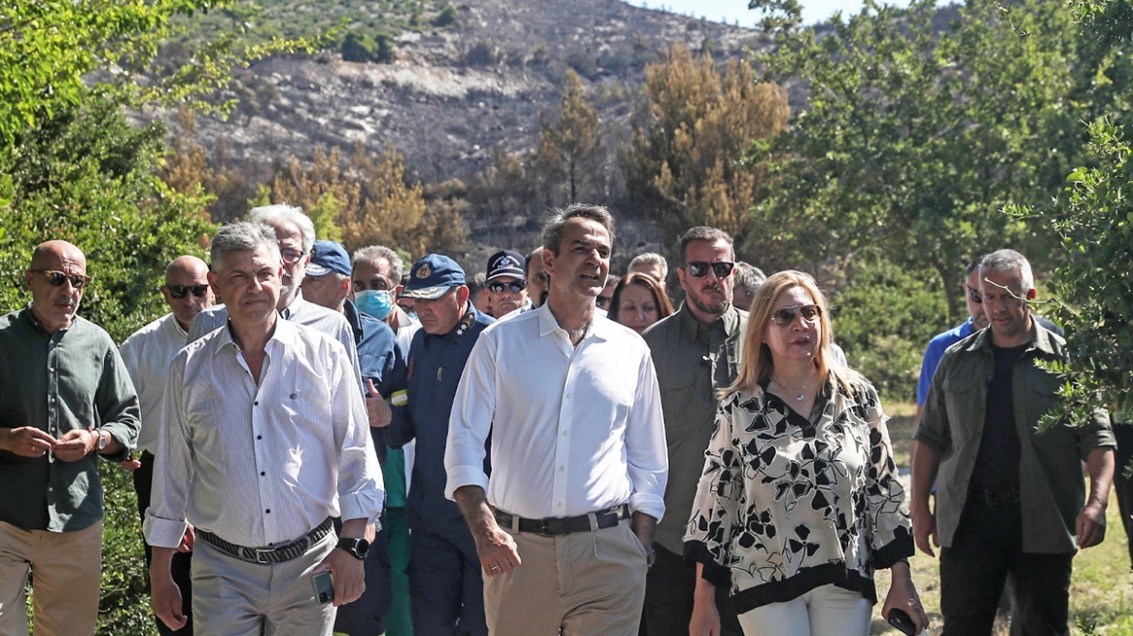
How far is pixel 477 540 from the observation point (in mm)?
4766

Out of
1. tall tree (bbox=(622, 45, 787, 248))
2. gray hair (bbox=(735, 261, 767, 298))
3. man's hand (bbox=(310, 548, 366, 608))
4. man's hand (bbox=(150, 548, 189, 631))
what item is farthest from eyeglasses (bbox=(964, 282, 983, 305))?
tall tree (bbox=(622, 45, 787, 248))

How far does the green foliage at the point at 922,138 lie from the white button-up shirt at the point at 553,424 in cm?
1738

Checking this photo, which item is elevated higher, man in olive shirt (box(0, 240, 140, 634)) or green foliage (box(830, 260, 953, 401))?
man in olive shirt (box(0, 240, 140, 634))

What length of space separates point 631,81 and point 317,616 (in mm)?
76212

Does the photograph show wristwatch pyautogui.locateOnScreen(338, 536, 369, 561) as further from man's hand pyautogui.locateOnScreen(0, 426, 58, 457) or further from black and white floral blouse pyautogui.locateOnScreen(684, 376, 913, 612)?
man's hand pyautogui.locateOnScreen(0, 426, 58, 457)

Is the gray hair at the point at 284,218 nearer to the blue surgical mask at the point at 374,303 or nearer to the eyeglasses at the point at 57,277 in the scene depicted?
the eyeglasses at the point at 57,277

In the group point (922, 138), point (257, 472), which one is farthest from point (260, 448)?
point (922, 138)

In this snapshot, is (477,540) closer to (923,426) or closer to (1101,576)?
(923,426)

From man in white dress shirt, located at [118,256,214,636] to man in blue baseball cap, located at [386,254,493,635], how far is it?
1168 millimetres

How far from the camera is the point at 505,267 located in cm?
841

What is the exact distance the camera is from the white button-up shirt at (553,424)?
16.3 ft

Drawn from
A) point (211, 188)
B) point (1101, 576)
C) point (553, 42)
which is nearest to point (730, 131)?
point (211, 188)

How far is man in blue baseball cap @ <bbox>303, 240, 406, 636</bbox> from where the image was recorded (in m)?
6.71

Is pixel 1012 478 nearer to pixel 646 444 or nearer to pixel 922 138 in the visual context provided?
pixel 646 444
